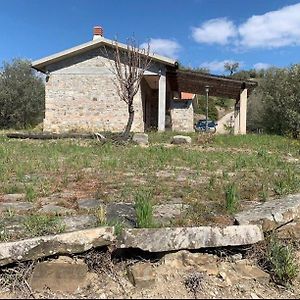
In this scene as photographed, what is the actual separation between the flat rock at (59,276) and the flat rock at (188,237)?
0.39 m

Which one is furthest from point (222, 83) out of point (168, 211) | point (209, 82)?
point (168, 211)

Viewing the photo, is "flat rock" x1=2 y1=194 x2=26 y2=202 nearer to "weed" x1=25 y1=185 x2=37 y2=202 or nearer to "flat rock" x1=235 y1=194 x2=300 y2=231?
"weed" x1=25 y1=185 x2=37 y2=202

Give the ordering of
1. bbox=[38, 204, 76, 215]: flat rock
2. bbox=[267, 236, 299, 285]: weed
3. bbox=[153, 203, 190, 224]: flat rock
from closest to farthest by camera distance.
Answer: bbox=[267, 236, 299, 285]: weed, bbox=[153, 203, 190, 224]: flat rock, bbox=[38, 204, 76, 215]: flat rock

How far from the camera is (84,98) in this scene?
19125mm

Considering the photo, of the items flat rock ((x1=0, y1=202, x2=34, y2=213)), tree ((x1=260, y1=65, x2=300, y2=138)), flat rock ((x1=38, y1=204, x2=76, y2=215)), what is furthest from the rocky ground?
tree ((x1=260, y1=65, x2=300, y2=138))

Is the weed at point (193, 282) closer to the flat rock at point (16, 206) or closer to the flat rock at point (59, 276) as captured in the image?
the flat rock at point (59, 276)

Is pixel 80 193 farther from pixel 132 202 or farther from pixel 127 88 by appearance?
pixel 127 88

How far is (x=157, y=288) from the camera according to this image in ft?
9.23

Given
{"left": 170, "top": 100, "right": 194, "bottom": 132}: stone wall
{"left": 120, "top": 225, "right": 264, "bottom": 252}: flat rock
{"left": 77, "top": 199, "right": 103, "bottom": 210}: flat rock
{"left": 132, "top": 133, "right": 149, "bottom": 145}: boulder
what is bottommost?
{"left": 120, "top": 225, "right": 264, "bottom": 252}: flat rock

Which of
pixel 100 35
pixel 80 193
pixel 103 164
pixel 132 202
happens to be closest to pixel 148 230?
pixel 132 202

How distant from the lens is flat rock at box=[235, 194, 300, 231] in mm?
3396

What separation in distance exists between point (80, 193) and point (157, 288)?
2.10m

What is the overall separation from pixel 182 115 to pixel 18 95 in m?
13.8

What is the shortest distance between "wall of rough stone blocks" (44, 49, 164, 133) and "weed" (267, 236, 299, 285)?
53.4ft
